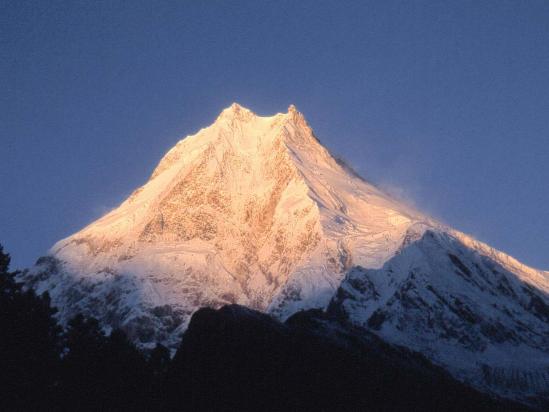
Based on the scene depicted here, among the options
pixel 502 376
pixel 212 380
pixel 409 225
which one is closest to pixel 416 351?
pixel 502 376

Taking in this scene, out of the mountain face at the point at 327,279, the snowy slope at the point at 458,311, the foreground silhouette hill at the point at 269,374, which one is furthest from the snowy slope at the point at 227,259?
the foreground silhouette hill at the point at 269,374

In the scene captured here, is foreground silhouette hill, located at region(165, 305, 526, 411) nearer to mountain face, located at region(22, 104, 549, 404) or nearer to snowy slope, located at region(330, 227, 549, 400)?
snowy slope, located at region(330, 227, 549, 400)

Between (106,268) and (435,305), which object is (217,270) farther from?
(435,305)

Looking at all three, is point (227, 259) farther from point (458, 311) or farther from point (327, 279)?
point (458, 311)

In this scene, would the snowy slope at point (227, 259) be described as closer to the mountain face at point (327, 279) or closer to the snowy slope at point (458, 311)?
the mountain face at point (327, 279)

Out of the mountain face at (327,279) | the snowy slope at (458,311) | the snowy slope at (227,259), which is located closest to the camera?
the snowy slope at (458,311)

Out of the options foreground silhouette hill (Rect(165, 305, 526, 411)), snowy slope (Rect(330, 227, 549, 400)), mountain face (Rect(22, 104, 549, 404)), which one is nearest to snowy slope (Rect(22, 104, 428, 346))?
mountain face (Rect(22, 104, 549, 404))
